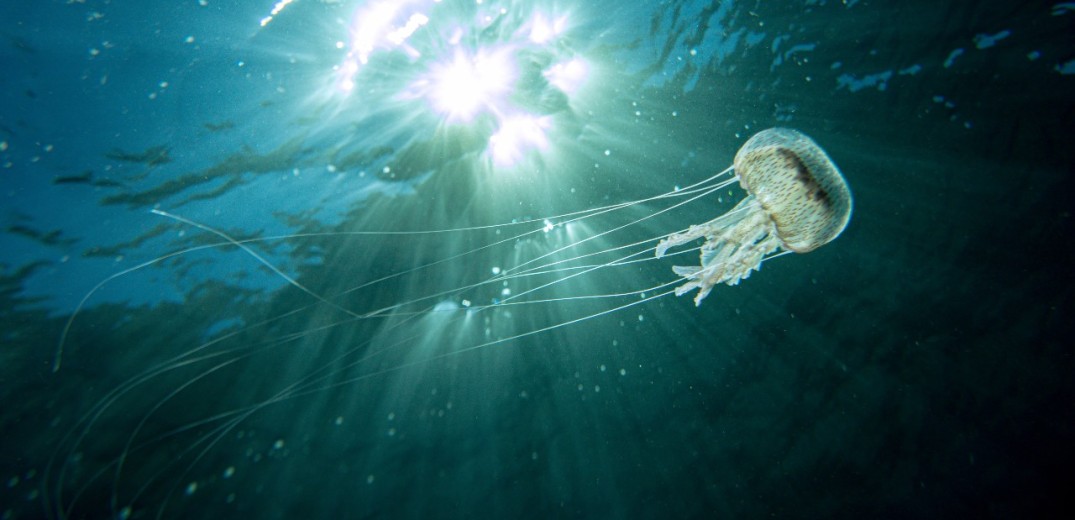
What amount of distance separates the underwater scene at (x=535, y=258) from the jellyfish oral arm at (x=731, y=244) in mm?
40

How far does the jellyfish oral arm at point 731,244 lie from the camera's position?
11.4ft

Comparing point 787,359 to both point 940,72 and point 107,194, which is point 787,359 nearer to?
point 940,72

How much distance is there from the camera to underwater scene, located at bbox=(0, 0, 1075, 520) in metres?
4.12

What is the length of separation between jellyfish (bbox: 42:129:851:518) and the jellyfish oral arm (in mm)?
24

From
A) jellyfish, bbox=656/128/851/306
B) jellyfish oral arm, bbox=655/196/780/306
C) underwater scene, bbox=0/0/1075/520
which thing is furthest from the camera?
underwater scene, bbox=0/0/1075/520

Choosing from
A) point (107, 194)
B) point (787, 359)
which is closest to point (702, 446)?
point (787, 359)

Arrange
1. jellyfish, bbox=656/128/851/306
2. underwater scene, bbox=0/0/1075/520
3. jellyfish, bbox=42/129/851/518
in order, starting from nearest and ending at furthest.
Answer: jellyfish, bbox=656/128/851/306, underwater scene, bbox=0/0/1075/520, jellyfish, bbox=42/129/851/518

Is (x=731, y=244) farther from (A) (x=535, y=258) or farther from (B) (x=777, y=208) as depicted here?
(A) (x=535, y=258)

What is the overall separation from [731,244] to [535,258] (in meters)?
3.49

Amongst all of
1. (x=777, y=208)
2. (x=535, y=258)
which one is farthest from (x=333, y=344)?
(x=777, y=208)

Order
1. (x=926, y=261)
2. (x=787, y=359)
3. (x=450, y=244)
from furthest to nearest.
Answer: (x=787, y=359), (x=926, y=261), (x=450, y=244)

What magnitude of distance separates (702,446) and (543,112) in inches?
340

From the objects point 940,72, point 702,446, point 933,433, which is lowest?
point 933,433

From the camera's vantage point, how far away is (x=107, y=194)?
4.45 metres
